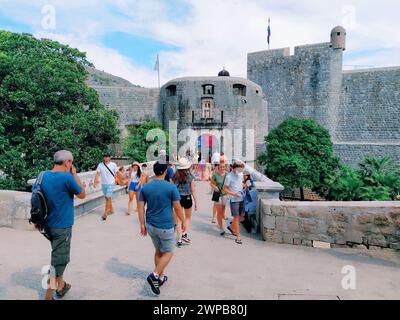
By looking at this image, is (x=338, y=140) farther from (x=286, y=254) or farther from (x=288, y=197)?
(x=286, y=254)

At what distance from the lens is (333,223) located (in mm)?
6047

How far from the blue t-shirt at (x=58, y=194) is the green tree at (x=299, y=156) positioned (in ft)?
71.6

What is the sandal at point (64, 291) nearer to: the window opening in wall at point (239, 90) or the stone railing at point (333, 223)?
the stone railing at point (333, 223)

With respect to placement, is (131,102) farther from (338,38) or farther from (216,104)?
(338,38)

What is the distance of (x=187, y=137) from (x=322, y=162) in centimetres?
1283

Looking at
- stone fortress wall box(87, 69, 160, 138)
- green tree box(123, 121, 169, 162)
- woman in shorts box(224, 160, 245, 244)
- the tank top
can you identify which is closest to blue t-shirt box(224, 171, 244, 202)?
woman in shorts box(224, 160, 245, 244)

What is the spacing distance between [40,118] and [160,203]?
1522 centimetres

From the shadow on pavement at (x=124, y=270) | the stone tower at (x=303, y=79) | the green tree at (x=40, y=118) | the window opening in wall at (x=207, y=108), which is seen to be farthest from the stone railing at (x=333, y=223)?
the stone tower at (x=303, y=79)

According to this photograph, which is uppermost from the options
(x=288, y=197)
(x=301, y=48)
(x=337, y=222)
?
(x=301, y=48)

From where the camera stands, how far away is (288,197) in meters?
27.8

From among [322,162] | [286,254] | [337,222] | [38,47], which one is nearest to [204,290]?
[286,254]

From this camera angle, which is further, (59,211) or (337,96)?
(337,96)

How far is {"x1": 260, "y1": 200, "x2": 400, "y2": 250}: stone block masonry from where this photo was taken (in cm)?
575

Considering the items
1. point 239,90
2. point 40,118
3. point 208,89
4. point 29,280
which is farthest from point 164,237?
point 239,90
